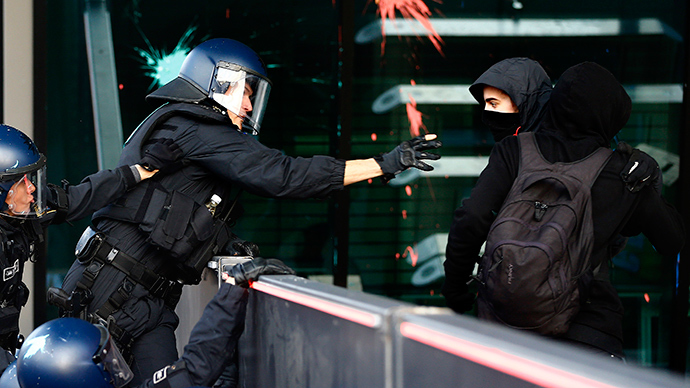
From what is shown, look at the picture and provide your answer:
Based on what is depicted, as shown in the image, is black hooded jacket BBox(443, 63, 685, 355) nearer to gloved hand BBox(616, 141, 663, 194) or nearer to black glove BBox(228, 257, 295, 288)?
gloved hand BBox(616, 141, 663, 194)

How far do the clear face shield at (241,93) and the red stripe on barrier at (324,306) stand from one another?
113 centimetres

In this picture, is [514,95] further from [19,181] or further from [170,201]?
[19,181]

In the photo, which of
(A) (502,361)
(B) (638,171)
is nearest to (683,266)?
(B) (638,171)

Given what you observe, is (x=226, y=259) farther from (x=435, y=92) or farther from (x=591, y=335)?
(x=435, y=92)

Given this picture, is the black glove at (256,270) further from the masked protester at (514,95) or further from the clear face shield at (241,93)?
the clear face shield at (241,93)

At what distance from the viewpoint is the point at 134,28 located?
4836mm

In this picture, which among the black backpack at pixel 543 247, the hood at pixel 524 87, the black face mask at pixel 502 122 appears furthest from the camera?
the black face mask at pixel 502 122

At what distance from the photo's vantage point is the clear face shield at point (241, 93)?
9.38 feet

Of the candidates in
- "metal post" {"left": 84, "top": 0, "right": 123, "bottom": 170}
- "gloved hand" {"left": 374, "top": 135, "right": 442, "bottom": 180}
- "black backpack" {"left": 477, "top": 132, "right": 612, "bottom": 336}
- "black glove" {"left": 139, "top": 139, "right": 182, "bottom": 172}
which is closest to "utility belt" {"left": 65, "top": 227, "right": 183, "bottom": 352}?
"black glove" {"left": 139, "top": 139, "right": 182, "bottom": 172}

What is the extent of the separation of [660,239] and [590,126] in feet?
1.30

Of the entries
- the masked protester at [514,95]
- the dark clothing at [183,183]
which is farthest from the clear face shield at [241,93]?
the masked protester at [514,95]

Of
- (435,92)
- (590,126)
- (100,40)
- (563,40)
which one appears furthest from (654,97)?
(100,40)

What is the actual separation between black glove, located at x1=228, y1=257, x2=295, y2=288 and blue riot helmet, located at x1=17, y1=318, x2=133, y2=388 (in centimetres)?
43

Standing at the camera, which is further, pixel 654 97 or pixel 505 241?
pixel 654 97
